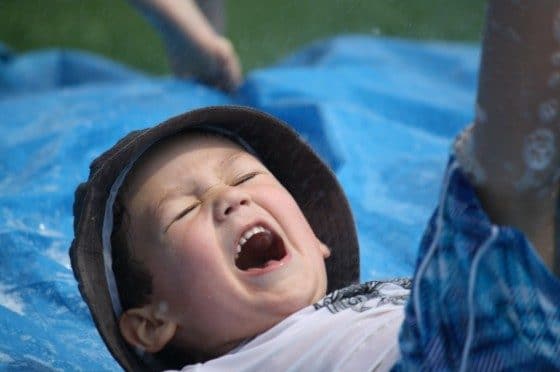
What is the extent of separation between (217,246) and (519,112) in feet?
1.20

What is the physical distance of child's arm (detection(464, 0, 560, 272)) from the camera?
68 centimetres

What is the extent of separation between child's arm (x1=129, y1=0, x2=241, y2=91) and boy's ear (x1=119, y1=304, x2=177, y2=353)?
3.37ft

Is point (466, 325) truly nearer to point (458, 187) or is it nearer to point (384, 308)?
point (458, 187)

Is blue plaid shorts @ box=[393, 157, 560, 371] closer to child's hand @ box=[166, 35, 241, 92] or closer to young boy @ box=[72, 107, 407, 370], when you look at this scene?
young boy @ box=[72, 107, 407, 370]

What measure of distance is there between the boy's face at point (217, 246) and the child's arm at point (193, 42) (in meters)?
0.93

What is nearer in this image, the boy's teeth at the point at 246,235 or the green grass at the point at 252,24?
the boy's teeth at the point at 246,235

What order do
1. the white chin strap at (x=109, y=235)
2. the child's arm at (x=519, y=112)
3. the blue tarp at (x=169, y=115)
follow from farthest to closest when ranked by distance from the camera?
the blue tarp at (x=169, y=115)
the white chin strap at (x=109, y=235)
the child's arm at (x=519, y=112)

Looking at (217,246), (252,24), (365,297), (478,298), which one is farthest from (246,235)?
(252,24)

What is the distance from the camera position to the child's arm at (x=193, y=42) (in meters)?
1.94

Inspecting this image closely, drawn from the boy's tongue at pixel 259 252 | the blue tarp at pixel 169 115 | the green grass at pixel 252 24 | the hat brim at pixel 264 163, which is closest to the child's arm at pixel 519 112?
the boy's tongue at pixel 259 252

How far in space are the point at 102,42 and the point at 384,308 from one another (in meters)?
2.12

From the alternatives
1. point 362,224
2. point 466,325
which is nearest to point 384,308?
point 466,325

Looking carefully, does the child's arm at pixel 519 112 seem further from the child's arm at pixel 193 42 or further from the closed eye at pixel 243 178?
the child's arm at pixel 193 42

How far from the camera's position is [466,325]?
721 millimetres
